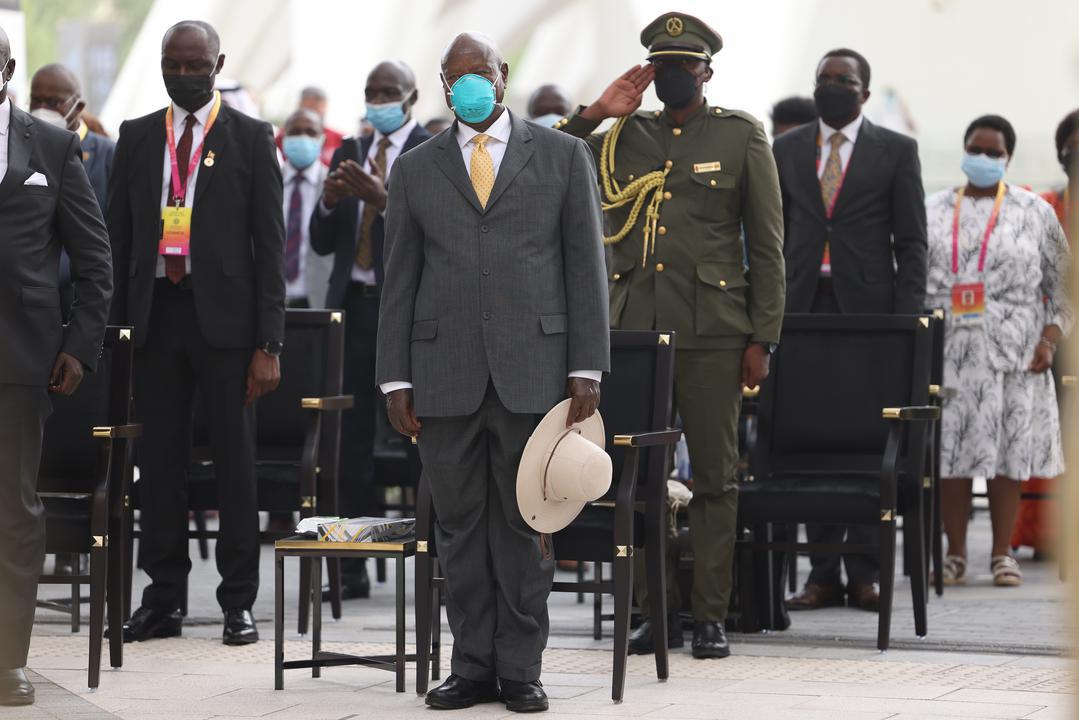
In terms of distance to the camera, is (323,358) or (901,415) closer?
(901,415)

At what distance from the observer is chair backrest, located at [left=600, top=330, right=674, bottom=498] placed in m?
5.91

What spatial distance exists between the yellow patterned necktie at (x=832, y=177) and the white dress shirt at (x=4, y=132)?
136 inches

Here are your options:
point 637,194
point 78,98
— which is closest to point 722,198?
point 637,194

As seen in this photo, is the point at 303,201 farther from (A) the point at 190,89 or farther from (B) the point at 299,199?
(A) the point at 190,89

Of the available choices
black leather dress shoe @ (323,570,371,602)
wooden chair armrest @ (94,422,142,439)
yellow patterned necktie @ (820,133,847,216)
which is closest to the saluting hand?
yellow patterned necktie @ (820,133,847,216)

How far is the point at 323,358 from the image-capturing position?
7.30 meters

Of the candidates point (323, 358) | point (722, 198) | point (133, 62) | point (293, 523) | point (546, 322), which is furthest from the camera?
point (133, 62)

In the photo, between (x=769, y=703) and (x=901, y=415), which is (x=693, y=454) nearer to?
(x=901, y=415)

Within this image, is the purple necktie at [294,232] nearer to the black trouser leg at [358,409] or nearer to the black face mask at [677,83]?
the black trouser leg at [358,409]

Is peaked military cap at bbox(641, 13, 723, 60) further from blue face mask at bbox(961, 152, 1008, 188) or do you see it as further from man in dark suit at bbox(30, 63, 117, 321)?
man in dark suit at bbox(30, 63, 117, 321)

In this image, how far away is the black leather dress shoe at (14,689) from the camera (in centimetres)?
537

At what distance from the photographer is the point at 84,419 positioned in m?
6.13

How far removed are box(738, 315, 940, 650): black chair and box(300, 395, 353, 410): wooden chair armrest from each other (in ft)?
5.26

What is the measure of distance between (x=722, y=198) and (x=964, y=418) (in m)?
2.77
